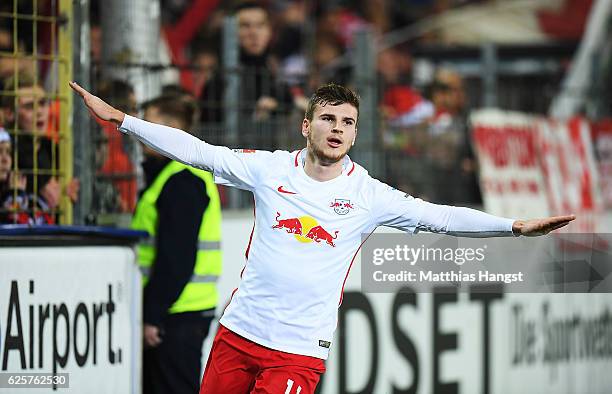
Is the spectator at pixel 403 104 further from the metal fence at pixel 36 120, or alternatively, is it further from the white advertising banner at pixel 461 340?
the metal fence at pixel 36 120

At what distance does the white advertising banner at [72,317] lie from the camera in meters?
7.85

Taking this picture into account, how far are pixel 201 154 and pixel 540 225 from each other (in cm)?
167

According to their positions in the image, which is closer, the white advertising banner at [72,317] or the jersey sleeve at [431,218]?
the jersey sleeve at [431,218]

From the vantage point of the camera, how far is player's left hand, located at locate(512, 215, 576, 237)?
6.34 meters

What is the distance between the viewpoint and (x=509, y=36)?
18516mm

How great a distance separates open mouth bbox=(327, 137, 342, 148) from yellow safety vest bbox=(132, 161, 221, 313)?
202 cm

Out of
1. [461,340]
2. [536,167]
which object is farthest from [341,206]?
[536,167]

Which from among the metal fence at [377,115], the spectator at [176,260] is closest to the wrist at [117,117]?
the spectator at [176,260]

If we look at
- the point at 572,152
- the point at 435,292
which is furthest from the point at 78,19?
the point at 572,152

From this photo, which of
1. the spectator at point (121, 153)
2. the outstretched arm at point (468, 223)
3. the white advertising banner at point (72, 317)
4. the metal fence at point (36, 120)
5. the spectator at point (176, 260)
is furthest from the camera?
the spectator at point (121, 153)

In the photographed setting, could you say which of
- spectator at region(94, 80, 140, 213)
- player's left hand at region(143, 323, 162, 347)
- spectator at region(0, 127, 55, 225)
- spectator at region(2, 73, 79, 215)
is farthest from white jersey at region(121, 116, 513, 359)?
spectator at region(94, 80, 140, 213)

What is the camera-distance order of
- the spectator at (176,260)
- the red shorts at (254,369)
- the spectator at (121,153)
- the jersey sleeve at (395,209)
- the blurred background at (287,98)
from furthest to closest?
the spectator at (121,153) → the blurred background at (287,98) → the spectator at (176,260) → the jersey sleeve at (395,209) → the red shorts at (254,369)

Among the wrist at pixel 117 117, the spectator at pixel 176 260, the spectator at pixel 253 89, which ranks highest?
the spectator at pixel 253 89

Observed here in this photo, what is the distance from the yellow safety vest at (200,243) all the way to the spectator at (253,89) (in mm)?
1434
